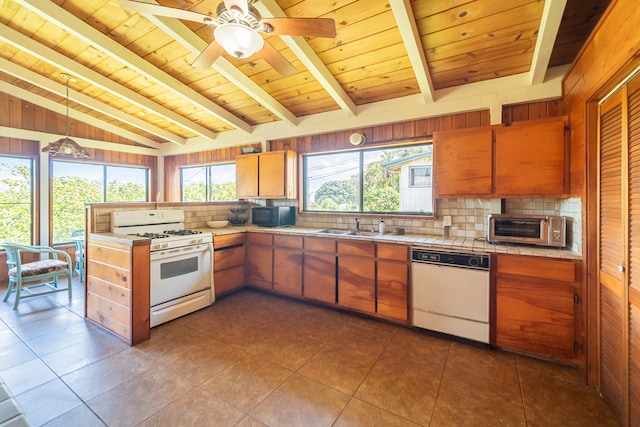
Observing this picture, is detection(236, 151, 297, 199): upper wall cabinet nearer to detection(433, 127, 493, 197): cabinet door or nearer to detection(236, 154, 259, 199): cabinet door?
detection(236, 154, 259, 199): cabinet door

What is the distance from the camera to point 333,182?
3.99m

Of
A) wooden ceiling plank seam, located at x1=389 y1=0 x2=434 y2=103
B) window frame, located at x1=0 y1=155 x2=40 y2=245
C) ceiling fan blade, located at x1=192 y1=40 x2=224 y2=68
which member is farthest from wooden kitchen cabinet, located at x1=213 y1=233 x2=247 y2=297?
window frame, located at x1=0 y1=155 x2=40 y2=245

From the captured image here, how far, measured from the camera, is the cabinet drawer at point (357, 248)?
2.89 m

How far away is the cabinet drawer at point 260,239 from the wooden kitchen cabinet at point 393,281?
152 centimetres

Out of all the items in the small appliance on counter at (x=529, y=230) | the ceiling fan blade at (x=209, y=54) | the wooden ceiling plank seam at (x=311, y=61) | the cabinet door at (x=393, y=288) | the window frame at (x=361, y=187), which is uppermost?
the wooden ceiling plank seam at (x=311, y=61)

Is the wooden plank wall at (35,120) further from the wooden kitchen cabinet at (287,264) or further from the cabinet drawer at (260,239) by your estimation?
the wooden kitchen cabinet at (287,264)

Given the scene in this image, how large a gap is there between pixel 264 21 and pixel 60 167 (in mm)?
5205

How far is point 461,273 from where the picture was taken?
2455 millimetres

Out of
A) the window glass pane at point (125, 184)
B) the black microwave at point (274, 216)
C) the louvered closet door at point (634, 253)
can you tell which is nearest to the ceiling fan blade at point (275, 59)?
the louvered closet door at point (634, 253)

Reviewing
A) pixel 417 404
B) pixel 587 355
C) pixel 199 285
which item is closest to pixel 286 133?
pixel 199 285

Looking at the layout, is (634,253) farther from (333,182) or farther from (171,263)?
(171,263)

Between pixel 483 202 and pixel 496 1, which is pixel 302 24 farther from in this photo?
pixel 483 202

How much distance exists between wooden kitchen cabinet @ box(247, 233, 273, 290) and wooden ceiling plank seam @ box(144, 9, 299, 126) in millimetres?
1743

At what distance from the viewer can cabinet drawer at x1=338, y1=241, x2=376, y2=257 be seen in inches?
114
